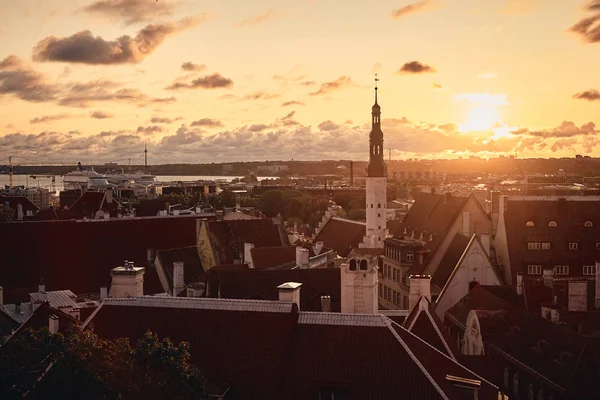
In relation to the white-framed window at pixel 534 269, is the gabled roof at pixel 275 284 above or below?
above

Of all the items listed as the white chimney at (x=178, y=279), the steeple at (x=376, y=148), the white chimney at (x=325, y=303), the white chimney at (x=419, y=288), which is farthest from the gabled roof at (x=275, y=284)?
the steeple at (x=376, y=148)

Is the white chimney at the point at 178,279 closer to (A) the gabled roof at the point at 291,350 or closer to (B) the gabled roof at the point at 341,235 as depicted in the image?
(A) the gabled roof at the point at 291,350

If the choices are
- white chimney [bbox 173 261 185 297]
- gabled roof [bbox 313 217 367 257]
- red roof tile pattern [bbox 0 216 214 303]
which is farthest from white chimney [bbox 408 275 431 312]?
gabled roof [bbox 313 217 367 257]

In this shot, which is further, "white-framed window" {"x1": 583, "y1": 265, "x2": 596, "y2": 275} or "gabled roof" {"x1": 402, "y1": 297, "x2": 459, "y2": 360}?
"white-framed window" {"x1": 583, "y1": 265, "x2": 596, "y2": 275}

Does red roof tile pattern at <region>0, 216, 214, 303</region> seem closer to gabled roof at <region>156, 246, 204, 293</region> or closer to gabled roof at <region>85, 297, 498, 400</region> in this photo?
gabled roof at <region>156, 246, 204, 293</region>

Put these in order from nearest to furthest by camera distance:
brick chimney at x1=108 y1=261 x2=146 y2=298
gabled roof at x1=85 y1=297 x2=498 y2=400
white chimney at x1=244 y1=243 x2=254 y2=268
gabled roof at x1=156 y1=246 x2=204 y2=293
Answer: gabled roof at x1=85 y1=297 x2=498 y2=400 → brick chimney at x1=108 y1=261 x2=146 y2=298 → white chimney at x1=244 y1=243 x2=254 y2=268 → gabled roof at x1=156 y1=246 x2=204 y2=293

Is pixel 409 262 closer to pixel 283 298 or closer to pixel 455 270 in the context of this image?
pixel 455 270
